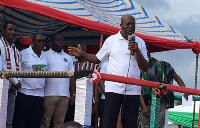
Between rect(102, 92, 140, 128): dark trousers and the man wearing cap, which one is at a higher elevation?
the man wearing cap

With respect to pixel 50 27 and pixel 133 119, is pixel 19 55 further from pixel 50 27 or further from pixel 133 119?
pixel 50 27

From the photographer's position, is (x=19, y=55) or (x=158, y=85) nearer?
(x=158, y=85)

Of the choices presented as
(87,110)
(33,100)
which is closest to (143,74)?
(33,100)

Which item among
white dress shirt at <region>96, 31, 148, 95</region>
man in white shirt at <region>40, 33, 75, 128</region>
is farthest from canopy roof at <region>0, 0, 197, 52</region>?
white dress shirt at <region>96, 31, 148, 95</region>

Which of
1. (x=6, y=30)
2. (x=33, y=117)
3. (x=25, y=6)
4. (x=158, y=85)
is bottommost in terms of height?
(x=33, y=117)

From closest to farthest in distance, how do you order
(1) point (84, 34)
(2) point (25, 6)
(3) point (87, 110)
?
(3) point (87, 110), (2) point (25, 6), (1) point (84, 34)

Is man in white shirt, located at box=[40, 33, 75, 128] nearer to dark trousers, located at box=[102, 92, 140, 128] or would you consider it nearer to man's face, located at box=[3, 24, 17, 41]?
man's face, located at box=[3, 24, 17, 41]

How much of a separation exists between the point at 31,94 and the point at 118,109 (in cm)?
148

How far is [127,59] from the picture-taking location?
4820mm

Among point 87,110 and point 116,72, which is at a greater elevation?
point 116,72

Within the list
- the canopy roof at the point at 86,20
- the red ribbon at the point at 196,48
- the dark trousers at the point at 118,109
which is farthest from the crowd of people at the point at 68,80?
the red ribbon at the point at 196,48

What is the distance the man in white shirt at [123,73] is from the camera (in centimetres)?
475

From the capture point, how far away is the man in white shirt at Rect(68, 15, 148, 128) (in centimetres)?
475

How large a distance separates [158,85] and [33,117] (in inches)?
79.4
